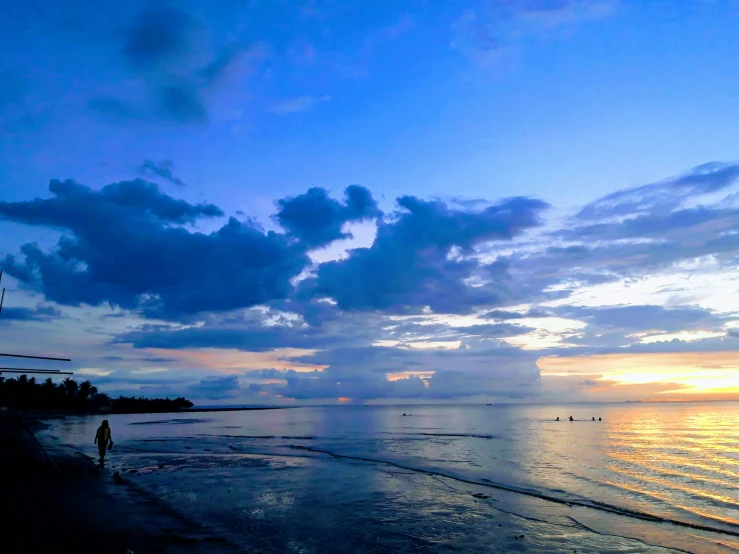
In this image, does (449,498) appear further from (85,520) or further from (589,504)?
(85,520)

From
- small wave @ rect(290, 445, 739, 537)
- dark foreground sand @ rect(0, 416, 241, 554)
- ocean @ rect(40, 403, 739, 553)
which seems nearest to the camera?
dark foreground sand @ rect(0, 416, 241, 554)

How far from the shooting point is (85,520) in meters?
15.6

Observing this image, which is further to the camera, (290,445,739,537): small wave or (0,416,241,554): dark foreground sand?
(290,445,739,537): small wave

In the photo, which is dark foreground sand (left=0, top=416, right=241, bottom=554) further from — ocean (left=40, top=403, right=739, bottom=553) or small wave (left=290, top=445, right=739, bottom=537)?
small wave (left=290, top=445, right=739, bottom=537)

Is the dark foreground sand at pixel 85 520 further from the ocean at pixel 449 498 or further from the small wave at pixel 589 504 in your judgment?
the small wave at pixel 589 504

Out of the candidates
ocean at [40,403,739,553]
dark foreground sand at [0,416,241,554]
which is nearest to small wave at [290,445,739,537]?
ocean at [40,403,739,553]

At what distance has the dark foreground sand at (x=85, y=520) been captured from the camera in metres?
13.2

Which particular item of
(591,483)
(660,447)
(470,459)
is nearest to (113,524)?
(591,483)

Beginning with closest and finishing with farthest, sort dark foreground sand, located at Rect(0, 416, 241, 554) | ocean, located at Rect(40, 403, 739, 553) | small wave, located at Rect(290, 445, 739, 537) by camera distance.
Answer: dark foreground sand, located at Rect(0, 416, 241, 554) < ocean, located at Rect(40, 403, 739, 553) < small wave, located at Rect(290, 445, 739, 537)

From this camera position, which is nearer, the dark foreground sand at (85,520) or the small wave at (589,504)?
the dark foreground sand at (85,520)

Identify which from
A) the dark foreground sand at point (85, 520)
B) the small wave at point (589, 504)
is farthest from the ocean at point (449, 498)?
the dark foreground sand at point (85, 520)

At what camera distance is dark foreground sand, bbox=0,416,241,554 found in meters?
13.2

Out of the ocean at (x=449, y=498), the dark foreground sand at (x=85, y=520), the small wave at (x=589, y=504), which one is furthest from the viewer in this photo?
the small wave at (x=589, y=504)

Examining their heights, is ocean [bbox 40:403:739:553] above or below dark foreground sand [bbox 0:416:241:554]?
below
